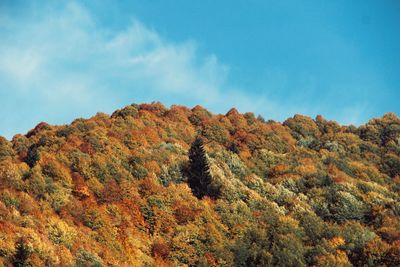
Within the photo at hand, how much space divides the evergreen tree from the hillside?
242 mm

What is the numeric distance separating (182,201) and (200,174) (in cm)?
1149

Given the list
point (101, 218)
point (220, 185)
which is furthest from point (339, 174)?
point (101, 218)

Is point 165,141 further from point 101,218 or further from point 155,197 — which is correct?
point 101,218

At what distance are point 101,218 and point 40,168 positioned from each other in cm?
1377

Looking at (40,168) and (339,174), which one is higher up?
(339,174)

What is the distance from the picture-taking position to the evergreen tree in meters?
93.4

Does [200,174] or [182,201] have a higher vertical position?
[200,174]

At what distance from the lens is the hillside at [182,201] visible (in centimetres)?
7069

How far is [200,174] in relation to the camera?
3802 inches

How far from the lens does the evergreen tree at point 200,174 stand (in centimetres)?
9338

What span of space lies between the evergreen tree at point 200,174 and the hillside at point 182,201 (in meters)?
0.24

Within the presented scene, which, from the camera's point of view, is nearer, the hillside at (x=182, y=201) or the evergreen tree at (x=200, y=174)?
the hillside at (x=182, y=201)

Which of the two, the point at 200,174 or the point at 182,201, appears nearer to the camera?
the point at 182,201

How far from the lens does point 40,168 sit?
8338 cm
